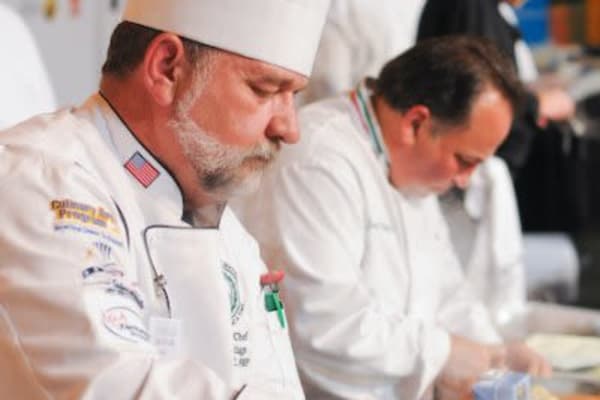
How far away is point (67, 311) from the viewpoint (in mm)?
1152

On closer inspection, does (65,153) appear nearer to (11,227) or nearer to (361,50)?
(11,227)

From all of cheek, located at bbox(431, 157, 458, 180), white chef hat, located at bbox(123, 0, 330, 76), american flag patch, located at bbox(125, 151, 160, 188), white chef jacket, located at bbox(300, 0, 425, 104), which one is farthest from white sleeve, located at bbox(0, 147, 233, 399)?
white chef jacket, located at bbox(300, 0, 425, 104)

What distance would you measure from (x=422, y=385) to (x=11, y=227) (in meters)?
0.87

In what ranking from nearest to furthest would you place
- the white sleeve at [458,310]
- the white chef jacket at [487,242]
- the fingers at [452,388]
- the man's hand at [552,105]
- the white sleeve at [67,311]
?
1. the white sleeve at [67,311]
2. the fingers at [452,388]
3. the white sleeve at [458,310]
4. the white chef jacket at [487,242]
5. the man's hand at [552,105]

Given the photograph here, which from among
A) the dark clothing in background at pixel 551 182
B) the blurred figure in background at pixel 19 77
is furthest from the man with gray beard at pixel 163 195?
the dark clothing in background at pixel 551 182

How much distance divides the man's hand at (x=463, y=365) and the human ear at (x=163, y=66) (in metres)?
0.73

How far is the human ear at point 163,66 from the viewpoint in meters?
1.34

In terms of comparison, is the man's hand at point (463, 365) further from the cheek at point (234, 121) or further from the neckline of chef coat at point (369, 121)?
the cheek at point (234, 121)

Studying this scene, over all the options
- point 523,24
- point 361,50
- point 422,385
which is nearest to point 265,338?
point 422,385

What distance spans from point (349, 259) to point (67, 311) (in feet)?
2.70

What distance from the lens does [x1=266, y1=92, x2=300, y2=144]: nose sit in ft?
4.52

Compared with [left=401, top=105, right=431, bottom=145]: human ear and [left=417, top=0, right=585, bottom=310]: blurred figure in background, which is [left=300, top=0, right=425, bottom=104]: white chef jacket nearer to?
[left=417, top=0, right=585, bottom=310]: blurred figure in background

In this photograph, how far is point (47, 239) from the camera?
119 centimetres

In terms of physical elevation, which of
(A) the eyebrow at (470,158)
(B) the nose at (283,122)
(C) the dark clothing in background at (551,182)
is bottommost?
(C) the dark clothing in background at (551,182)
